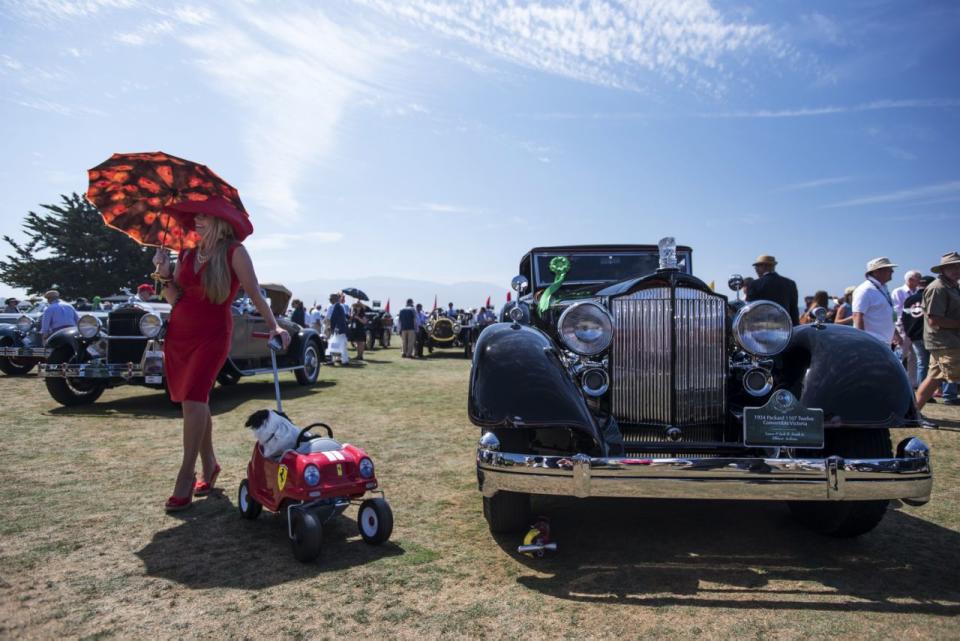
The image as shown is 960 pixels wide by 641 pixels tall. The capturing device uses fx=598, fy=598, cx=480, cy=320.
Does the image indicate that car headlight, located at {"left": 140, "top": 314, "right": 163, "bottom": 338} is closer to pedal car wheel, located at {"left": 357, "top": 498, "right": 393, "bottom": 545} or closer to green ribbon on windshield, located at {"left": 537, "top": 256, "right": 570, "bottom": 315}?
green ribbon on windshield, located at {"left": 537, "top": 256, "right": 570, "bottom": 315}

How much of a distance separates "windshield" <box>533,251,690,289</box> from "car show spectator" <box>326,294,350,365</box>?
9.29 metres

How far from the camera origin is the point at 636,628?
2199 millimetres

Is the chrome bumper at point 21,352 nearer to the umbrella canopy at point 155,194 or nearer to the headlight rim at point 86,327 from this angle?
the headlight rim at point 86,327

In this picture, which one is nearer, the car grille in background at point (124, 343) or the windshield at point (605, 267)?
the windshield at point (605, 267)

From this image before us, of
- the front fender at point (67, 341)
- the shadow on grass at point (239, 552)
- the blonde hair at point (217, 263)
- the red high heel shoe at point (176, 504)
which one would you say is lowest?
the shadow on grass at point (239, 552)

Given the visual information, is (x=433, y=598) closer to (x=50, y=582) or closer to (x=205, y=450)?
(x=50, y=582)

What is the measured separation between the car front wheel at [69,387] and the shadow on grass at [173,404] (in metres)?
0.16

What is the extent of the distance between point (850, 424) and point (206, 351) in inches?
133

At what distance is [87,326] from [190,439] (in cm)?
524

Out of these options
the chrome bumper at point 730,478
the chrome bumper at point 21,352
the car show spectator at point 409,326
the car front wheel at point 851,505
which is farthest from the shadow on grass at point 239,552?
the car show spectator at point 409,326

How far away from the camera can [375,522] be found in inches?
117

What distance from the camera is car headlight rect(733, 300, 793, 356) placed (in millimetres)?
3279

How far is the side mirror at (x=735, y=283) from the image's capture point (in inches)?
198

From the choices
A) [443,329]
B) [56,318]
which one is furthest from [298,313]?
[56,318]
